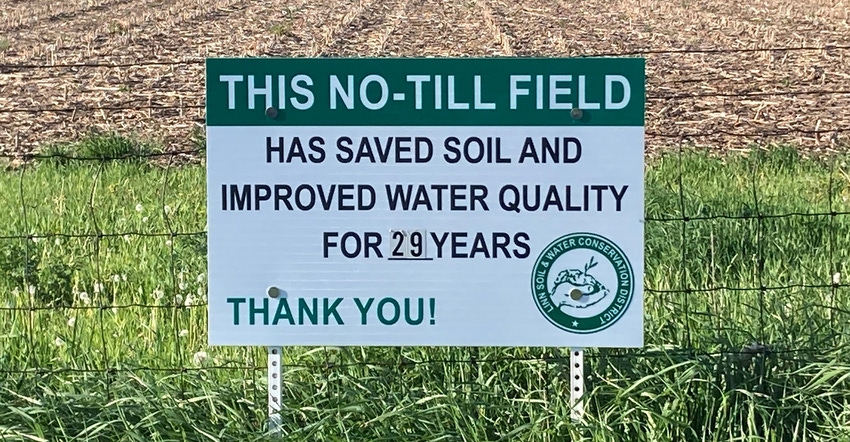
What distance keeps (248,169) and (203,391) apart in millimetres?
756

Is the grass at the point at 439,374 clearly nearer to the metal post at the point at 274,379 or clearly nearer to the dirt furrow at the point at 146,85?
the metal post at the point at 274,379

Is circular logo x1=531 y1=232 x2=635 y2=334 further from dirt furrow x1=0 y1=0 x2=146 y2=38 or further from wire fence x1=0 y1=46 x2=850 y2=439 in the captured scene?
dirt furrow x1=0 y1=0 x2=146 y2=38

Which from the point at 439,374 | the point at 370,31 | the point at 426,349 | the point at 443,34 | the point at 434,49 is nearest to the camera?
the point at 439,374

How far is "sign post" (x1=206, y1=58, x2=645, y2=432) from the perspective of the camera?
3.63 m

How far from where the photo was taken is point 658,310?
15.2 feet

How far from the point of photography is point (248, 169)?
3.65 meters

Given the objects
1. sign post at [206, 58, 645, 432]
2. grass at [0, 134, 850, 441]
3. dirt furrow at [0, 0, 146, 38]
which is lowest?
grass at [0, 134, 850, 441]

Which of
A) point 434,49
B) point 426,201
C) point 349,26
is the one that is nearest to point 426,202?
point 426,201

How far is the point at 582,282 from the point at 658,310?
41.1 inches

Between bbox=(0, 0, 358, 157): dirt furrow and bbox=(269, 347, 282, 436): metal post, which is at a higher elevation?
bbox=(0, 0, 358, 157): dirt furrow

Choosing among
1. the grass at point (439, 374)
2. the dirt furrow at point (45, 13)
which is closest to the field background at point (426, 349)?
the grass at point (439, 374)

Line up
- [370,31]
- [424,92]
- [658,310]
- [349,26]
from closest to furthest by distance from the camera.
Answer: [424,92] < [658,310] < [370,31] < [349,26]

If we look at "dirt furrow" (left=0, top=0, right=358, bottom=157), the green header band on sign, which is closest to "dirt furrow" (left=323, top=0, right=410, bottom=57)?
"dirt furrow" (left=0, top=0, right=358, bottom=157)

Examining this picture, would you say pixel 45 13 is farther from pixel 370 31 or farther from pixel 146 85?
pixel 146 85
